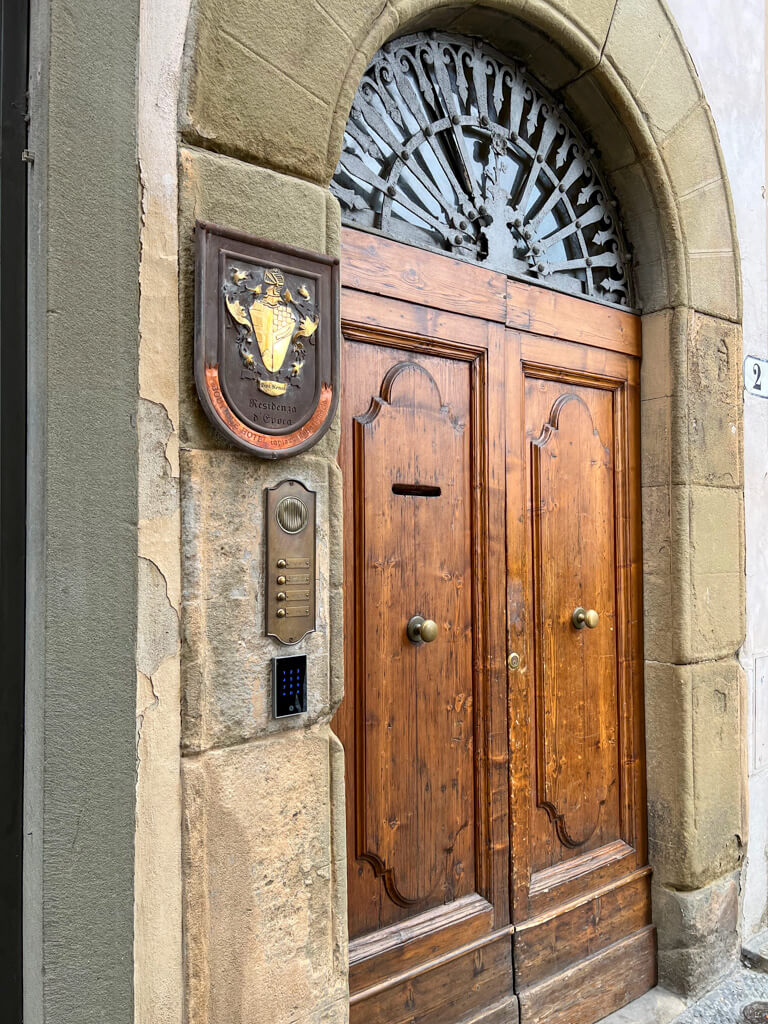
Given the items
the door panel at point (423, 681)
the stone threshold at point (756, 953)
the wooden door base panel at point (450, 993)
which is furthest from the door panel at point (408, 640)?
the stone threshold at point (756, 953)

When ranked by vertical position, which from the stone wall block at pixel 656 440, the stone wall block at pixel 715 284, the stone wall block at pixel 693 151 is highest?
the stone wall block at pixel 693 151

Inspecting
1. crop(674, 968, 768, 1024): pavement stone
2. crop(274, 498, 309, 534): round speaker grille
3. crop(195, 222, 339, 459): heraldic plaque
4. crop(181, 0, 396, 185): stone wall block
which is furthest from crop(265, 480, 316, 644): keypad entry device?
crop(674, 968, 768, 1024): pavement stone

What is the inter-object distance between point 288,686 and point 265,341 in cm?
77

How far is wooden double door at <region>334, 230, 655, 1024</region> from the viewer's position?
7.22ft

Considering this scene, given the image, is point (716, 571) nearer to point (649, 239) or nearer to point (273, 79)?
point (649, 239)

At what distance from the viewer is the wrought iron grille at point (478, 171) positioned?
7.48 ft

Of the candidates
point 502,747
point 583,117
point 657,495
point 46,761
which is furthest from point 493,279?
point 46,761

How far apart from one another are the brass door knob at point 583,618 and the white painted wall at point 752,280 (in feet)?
2.86

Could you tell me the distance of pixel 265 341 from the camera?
1757mm

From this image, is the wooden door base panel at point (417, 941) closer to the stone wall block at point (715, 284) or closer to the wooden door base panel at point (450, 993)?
the wooden door base panel at point (450, 993)

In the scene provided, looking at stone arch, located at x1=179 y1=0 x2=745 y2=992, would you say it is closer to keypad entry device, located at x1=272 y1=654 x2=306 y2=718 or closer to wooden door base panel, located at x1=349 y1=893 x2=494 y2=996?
wooden door base panel, located at x1=349 y1=893 x2=494 y2=996

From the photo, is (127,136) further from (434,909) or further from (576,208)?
(434,909)

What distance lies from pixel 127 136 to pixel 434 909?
7.04 feet

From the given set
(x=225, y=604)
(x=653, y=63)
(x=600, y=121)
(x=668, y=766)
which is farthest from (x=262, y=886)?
(x=653, y=63)
